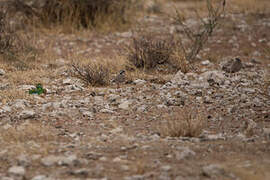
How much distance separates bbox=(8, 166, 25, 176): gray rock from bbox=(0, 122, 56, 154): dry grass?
289 mm

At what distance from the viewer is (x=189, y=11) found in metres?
10.6

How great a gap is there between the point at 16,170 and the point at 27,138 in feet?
2.16

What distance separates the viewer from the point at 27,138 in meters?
3.68

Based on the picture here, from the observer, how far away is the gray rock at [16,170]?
3.01m

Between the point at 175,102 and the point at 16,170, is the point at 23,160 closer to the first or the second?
the point at 16,170

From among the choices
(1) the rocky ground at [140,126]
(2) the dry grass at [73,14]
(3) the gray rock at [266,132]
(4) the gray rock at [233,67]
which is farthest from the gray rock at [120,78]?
(2) the dry grass at [73,14]

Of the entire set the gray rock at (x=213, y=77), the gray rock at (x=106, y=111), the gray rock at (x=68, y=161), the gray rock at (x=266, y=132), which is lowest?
the gray rock at (x=106, y=111)

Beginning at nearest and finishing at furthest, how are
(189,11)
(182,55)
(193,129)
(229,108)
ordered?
(193,129) < (229,108) < (182,55) < (189,11)

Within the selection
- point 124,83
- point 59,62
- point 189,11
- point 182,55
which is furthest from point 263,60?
point 189,11

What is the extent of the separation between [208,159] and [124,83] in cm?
247

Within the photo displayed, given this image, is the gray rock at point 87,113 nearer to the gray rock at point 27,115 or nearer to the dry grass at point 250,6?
the gray rock at point 27,115

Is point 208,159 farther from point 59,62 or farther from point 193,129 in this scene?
point 59,62

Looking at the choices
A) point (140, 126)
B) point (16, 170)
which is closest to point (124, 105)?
point (140, 126)

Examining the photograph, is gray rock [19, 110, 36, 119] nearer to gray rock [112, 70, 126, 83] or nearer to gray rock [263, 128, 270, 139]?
gray rock [112, 70, 126, 83]
